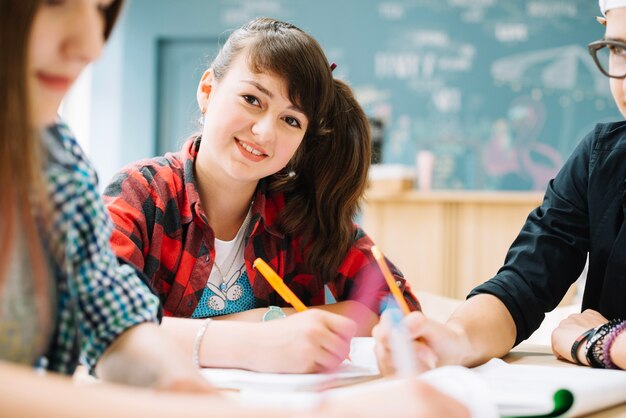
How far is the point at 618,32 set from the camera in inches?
38.3

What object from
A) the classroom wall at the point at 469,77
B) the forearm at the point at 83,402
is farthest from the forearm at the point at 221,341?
the classroom wall at the point at 469,77

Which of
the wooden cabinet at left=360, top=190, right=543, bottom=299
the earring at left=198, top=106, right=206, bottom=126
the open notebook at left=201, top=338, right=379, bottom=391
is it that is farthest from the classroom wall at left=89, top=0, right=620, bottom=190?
the open notebook at left=201, top=338, right=379, bottom=391

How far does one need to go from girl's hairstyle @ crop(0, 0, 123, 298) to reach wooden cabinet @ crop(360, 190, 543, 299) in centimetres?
310

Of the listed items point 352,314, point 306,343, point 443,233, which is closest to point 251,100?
point 352,314

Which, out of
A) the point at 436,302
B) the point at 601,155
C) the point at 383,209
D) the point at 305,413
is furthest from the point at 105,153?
the point at 305,413

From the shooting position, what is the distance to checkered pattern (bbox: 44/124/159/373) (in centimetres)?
57

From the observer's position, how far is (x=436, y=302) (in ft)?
5.54

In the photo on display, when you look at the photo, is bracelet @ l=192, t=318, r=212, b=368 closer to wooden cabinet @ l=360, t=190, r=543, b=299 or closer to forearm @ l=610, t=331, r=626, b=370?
forearm @ l=610, t=331, r=626, b=370

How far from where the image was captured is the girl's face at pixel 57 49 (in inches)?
17.5

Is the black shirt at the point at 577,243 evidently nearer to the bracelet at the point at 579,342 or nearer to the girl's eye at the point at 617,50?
the bracelet at the point at 579,342

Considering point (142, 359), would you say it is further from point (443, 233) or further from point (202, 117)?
point (443, 233)

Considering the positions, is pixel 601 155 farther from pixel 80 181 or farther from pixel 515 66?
pixel 515 66

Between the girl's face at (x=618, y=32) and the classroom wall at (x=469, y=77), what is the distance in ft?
11.4

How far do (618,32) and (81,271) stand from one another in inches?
31.5
